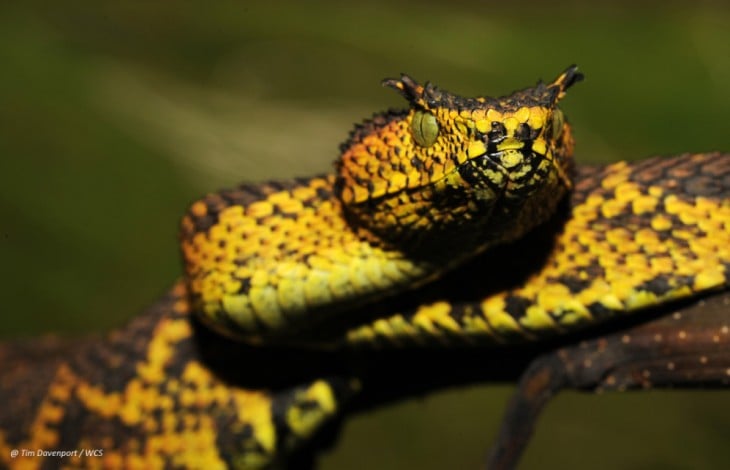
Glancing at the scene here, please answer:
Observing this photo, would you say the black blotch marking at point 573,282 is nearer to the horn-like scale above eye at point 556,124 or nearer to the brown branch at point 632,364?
the brown branch at point 632,364

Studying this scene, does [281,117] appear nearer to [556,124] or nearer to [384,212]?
[384,212]

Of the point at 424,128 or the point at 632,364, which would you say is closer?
the point at 424,128

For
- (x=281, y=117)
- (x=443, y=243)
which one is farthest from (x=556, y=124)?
(x=281, y=117)

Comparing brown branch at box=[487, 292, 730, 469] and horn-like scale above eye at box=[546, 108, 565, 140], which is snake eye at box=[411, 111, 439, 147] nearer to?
horn-like scale above eye at box=[546, 108, 565, 140]

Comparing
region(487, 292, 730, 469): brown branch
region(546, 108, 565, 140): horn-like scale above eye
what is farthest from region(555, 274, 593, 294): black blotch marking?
region(546, 108, 565, 140): horn-like scale above eye

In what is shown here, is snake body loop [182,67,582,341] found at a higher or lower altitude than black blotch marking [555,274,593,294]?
higher

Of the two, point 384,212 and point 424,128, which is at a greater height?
point 424,128

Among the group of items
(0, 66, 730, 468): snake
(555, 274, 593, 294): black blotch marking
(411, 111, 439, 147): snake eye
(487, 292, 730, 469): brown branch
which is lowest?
(487, 292, 730, 469): brown branch
